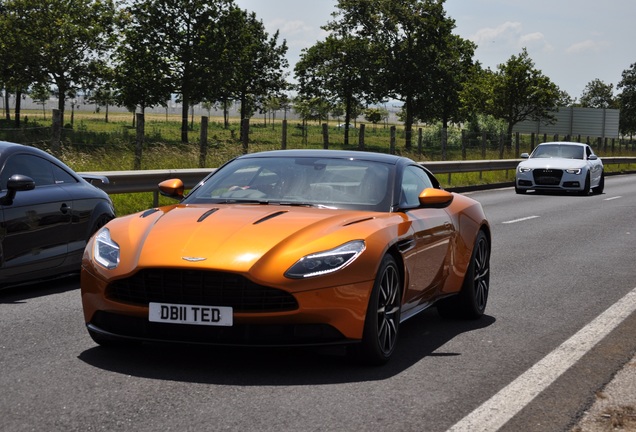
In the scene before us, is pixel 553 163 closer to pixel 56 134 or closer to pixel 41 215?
pixel 56 134

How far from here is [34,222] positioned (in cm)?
866

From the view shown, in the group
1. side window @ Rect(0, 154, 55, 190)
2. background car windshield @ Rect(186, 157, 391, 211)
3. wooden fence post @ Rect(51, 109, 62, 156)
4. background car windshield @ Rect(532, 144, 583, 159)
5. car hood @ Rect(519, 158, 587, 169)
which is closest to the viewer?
background car windshield @ Rect(186, 157, 391, 211)

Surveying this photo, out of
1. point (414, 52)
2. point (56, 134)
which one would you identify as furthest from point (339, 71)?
point (56, 134)

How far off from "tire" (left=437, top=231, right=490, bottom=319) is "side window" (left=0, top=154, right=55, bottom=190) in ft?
12.0

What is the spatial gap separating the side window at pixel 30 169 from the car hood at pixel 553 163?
19.8 metres

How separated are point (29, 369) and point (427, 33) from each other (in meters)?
71.4

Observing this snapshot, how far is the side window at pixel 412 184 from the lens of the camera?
7.02 metres

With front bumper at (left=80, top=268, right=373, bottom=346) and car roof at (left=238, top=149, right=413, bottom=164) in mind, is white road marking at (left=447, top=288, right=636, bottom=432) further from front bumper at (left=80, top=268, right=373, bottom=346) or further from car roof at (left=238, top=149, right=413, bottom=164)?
car roof at (left=238, top=149, right=413, bottom=164)

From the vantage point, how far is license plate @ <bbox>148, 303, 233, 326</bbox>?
17.8 ft

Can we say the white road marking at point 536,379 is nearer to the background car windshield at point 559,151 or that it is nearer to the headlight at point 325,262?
the headlight at point 325,262

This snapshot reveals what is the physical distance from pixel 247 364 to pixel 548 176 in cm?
2251

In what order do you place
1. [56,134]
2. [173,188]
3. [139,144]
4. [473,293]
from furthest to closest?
[139,144] < [56,134] < [473,293] < [173,188]

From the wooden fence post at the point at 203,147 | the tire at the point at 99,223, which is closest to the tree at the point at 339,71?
the wooden fence post at the point at 203,147

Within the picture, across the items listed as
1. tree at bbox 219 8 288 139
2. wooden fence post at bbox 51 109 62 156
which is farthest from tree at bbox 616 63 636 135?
wooden fence post at bbox 51 109 62 156
